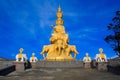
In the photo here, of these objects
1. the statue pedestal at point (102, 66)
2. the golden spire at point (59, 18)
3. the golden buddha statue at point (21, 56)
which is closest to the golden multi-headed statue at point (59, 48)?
the golden spire at point (59, 18)

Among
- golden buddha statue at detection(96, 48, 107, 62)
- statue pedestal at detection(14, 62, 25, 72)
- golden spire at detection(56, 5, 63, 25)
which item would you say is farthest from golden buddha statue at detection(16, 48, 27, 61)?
golden spire at detection(56, 5, 63, 25)

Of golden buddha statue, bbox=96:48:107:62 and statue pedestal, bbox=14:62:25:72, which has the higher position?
golden buddha statue, bbox=96:48:107:62

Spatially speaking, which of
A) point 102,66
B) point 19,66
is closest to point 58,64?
point 19,66

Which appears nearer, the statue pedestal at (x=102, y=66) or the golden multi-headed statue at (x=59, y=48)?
the statue pedestal at (x=102, y=66)

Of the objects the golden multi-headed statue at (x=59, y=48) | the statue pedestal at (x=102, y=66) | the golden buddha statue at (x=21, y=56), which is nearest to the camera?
the statue pedestal at (x=102, y=66)

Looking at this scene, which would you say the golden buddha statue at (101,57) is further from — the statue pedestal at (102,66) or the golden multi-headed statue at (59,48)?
the golden multi-headed statue at (59,48)

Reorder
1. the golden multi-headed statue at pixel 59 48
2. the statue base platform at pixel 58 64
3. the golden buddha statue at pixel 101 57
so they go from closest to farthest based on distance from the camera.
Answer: the golden buddha statue at pixel 101 57
the statue base platform at pixel 58 64
the golden multi-headed statue at pixel 59 48

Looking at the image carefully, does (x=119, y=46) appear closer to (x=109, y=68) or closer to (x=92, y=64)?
(x=109, y=68)

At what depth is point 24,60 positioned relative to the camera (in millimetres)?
26344

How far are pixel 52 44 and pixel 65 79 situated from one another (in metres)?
18.8

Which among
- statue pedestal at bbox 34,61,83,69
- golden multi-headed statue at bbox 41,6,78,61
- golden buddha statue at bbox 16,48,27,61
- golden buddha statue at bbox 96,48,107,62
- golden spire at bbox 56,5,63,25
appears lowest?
statue pedestal at bbox 34,61,83,69

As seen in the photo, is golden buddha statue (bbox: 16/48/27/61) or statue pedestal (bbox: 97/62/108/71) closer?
statue pedestal (bbox: 97/62/108/71)

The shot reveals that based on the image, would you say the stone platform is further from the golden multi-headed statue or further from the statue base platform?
the golden multi-headed statue

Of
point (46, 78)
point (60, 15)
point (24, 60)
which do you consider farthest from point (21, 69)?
point (60, 15)
